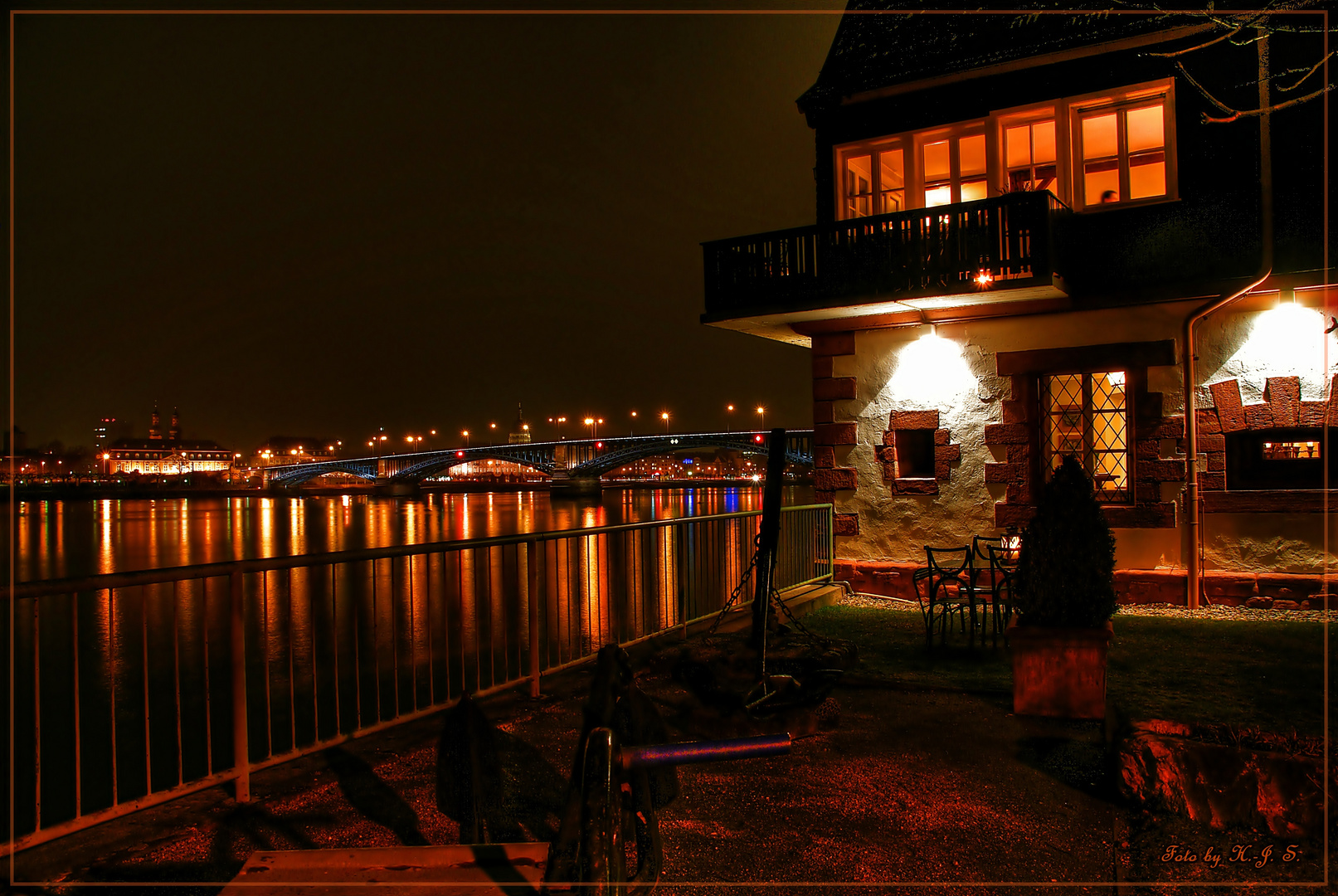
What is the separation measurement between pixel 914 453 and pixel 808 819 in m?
8.17

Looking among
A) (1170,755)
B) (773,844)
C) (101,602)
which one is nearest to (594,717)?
(773,844)

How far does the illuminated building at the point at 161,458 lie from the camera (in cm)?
15850

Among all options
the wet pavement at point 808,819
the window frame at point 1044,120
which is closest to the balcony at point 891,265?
the window frame at point 1044,120

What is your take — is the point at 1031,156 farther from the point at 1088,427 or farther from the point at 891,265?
the point at 1088,427

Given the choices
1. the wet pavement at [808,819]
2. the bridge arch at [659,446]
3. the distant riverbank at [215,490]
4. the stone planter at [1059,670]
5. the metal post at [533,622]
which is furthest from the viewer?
the distant riverbank at [215,490]

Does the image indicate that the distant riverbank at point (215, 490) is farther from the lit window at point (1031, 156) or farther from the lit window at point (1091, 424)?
the lit window at point (1091, 424)

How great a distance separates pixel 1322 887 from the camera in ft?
10.7

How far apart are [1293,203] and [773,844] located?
31.5ft

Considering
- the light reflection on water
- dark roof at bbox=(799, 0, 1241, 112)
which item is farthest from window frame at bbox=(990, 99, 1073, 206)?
the light reflection on water

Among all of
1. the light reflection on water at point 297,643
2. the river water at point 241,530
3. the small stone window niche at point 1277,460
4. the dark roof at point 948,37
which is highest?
the dark roof at point 948,37

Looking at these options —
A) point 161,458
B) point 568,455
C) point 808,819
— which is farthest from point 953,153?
point 161,458

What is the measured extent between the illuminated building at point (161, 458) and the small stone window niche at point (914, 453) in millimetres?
172712

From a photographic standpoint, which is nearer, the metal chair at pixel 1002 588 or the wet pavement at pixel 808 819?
the wet pavement at pixel 808 819

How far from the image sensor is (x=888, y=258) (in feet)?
34.9
